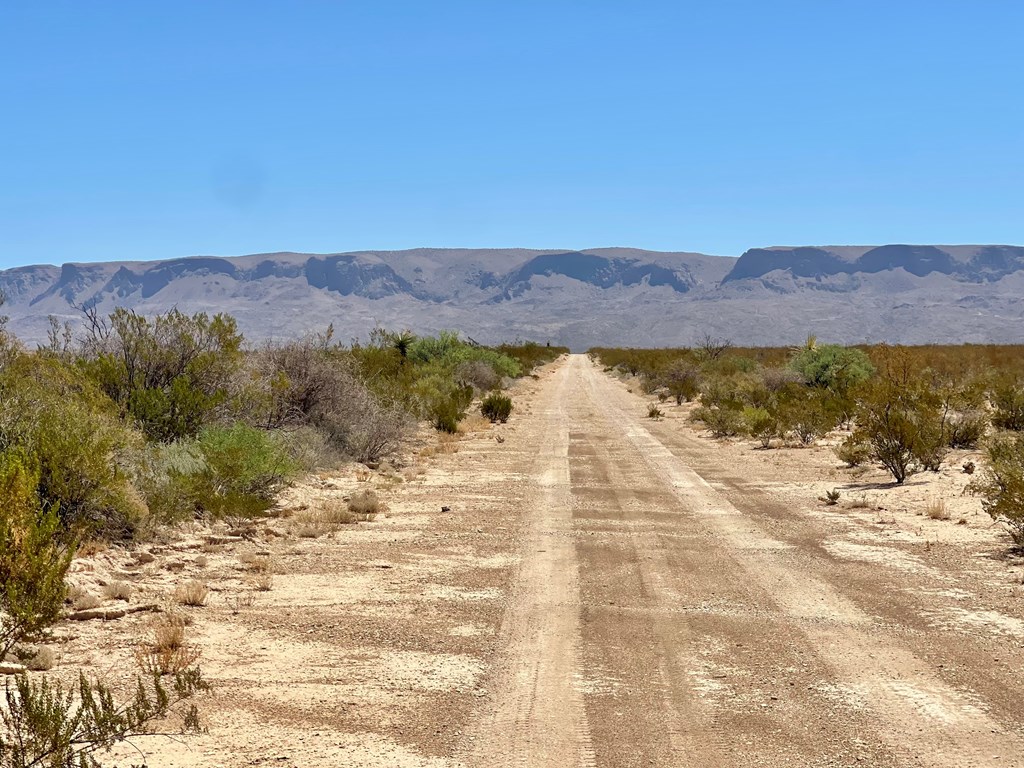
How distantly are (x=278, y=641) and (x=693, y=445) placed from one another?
17918mm

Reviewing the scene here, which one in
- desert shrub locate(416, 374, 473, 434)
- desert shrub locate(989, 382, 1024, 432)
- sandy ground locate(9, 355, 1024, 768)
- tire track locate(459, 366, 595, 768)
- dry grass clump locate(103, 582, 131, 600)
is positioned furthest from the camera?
desert shrub locate(416, 374, 473, 434)

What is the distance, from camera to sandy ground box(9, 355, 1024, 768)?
581cm

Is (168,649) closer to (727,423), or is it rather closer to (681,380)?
(727,423)

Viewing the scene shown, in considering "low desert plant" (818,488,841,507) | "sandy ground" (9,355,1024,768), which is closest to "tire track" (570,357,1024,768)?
"sandy ground" (9,355,1024,768)

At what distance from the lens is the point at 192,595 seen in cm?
880

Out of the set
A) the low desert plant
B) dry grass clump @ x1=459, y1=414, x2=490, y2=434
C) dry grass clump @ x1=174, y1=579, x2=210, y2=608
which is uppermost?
dry grass clump @ x1=174, y1=579, x2=210, y2=608

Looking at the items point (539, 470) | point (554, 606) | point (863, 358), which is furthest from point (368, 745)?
point (863, 358)

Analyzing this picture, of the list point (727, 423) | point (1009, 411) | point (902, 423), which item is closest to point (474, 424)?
point (727, 423)

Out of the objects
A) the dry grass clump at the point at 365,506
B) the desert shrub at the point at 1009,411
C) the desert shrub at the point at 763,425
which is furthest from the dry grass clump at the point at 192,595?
the desert shrub at the point at 1009,411

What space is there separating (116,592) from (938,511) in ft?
35.5

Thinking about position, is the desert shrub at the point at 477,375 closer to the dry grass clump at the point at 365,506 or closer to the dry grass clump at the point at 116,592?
the dry grass clump at the point at 365,506

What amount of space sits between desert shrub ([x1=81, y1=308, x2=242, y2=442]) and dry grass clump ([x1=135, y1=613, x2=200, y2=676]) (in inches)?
244

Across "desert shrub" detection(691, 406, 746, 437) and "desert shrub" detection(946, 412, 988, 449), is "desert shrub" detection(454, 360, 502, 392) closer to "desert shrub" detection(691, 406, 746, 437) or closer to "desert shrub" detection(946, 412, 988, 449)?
"desert shrub" detection(691, 406, 746, 437)

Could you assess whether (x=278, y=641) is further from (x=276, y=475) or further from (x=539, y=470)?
(x=539, y=470)
